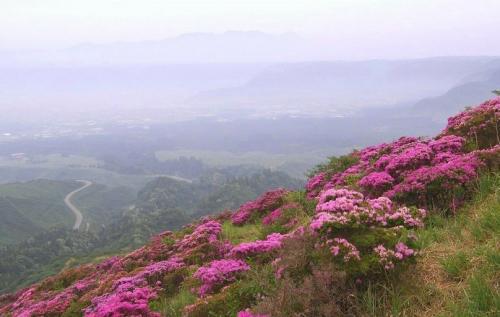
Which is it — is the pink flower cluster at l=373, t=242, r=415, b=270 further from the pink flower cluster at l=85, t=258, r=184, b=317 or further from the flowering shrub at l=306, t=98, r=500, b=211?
the pink flower cluster at l=85, t=258, r=184, b=317

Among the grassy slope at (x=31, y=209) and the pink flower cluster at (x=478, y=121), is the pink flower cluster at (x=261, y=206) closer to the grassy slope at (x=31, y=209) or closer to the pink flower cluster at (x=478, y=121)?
the pink flower cluster at (x=478, y=121)

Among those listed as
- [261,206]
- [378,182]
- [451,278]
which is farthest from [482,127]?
[261,206]

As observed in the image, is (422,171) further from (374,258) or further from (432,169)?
(374,258)

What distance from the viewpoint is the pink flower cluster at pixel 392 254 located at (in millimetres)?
6346

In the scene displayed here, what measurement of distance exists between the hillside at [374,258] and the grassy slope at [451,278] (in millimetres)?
16

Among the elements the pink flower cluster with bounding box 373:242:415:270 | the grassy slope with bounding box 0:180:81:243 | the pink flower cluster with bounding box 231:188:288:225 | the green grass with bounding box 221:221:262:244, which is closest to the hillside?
the pink flower cluster with bounding box 373:242:415:270

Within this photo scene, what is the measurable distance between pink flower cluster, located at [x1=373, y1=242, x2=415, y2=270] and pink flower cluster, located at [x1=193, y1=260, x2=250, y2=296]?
352cm

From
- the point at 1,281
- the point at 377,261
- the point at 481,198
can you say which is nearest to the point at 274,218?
the point at 481,198

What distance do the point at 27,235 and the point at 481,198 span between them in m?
155

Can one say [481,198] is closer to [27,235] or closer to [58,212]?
[27,235]

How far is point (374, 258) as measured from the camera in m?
6.41

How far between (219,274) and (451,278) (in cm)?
468

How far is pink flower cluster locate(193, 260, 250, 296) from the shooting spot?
9.30m

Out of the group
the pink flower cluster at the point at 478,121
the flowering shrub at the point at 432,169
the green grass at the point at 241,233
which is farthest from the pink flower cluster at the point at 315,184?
the pink flower cluster at the point at 478,121
